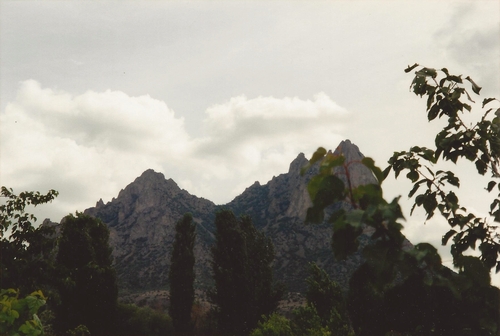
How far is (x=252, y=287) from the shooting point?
32625mm

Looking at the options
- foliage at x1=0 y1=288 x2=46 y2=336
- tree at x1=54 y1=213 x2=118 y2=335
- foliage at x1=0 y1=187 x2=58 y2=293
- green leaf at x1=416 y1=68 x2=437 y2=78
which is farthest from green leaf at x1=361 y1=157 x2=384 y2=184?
tree at x1=54 y1=213 x2=118 y2=335

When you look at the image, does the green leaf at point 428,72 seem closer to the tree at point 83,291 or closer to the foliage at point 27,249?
the foliage at point 27,249

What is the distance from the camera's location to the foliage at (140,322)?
101ft

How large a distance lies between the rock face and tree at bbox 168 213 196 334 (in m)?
31.4

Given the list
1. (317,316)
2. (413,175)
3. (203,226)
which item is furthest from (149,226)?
(413,175)

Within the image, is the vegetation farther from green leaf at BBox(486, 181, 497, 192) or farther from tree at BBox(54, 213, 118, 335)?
green leaf at BBox(486, 181, 497, 192)

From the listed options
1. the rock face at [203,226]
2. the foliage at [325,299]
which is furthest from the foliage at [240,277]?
the rock face at [203,226]

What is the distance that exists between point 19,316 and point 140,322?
32291 mm

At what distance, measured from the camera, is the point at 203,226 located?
106 m

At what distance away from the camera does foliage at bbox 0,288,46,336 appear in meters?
3.03

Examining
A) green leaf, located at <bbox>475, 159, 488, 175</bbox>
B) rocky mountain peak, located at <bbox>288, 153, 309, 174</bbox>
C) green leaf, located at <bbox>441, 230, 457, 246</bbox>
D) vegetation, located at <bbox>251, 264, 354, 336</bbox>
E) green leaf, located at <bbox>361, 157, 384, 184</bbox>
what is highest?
rocky mountain peak, located at <bbox>288, 153, 309, 174</bbox>

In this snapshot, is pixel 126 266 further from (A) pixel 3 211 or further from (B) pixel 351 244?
(B) pixel 351 244

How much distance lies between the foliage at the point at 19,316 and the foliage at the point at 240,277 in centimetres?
2982

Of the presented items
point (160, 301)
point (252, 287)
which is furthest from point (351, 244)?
point (160, 301)
